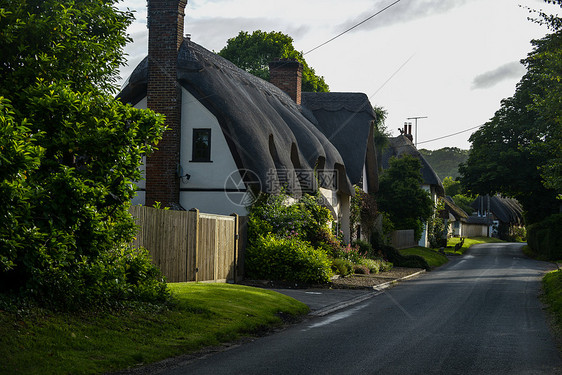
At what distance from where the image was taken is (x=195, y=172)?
73.5ft

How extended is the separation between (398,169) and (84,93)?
3784 centimetres

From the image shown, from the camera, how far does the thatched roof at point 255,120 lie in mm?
21719

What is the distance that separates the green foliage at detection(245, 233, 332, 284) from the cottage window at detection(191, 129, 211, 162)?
3712 millimetres

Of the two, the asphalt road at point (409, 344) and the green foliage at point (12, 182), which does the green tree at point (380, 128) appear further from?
the green foliage at point (12, 182)

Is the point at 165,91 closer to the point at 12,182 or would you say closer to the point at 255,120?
the point at 255,120

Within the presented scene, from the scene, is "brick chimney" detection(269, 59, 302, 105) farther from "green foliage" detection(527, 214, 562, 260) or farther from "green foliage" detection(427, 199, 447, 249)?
"green foliage" detection(427, 199, 447, 249)

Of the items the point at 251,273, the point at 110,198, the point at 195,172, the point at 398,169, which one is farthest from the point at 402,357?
the point at 398,169

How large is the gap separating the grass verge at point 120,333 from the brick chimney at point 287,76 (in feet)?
77.7

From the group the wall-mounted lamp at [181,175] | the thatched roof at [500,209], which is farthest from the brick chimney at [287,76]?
the thatched roof at [500,209]

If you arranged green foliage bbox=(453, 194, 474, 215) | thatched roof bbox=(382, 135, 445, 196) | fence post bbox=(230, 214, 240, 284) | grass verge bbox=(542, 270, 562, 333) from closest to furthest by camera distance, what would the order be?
grass verge bbox=(542, 270, 562, 333), fence post bbox=(230, 214, 240, 284), thatched roof bbox=(382, 135, 445, 196), green foliage bbox=(453, 194, 474, 215)

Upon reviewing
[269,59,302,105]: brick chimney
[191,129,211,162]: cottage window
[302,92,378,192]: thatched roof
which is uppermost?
[269,59,302,105]: brick chimney

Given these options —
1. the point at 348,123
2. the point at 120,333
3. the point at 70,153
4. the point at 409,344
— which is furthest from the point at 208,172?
the point at 348,123

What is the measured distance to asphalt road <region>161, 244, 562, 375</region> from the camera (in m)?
8.40
